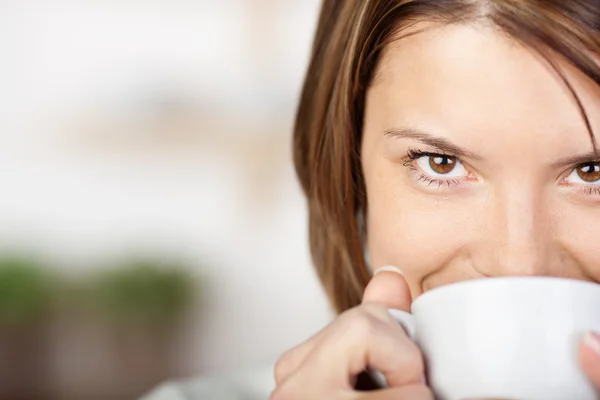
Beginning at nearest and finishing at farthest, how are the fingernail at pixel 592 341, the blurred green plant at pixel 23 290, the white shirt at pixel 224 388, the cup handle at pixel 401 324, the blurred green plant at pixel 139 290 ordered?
the fingernail at pixel 592 341 → the cup handle at pixel 401 324 → the white shirt at pixel 224 388 → the blurred green plant at pixel 23 290 → the blurred green plant at pixel 139 290

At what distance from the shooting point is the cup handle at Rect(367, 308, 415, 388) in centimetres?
78

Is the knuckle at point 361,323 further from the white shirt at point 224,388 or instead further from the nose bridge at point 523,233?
the white shirt at point 224,388

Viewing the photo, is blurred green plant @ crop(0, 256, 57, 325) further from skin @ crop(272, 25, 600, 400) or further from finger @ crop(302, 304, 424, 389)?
finger @ crop(302, 304, 424, 389)

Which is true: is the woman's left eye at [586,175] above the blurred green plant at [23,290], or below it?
above

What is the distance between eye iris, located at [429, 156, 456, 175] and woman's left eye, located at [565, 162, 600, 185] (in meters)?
0.13

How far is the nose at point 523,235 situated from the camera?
34.2 inches

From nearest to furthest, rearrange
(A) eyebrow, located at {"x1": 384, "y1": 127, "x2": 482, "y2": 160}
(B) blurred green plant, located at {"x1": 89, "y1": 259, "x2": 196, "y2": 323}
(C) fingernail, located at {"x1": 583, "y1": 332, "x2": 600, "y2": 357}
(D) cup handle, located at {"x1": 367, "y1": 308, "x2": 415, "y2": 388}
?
1. (C) fingernail, located at {"x1": 583, "y1": 332, "x2": 600, "y2": 357}
2. (D) cup handle, located at {"x1": 367, "y1": 308, "x2": 415, "y2": 388}
3. (A) eyebrow, located at {"x1": 384, "y1": 127, "x2": 482, "y2": 160}
4. (B) blurred green plant, located at {"x1": 89, "y1": 259, "x2": 196, "y2": 323}

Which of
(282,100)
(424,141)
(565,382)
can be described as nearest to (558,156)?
(424,141)

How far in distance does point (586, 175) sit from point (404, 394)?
1.17 ft

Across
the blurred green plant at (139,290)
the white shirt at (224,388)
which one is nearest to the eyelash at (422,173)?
the white shirt at (224,388)

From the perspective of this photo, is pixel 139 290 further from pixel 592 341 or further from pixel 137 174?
pixel 592 341

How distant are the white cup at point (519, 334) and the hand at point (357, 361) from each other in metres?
0.04

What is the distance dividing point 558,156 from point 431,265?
0.22 metres

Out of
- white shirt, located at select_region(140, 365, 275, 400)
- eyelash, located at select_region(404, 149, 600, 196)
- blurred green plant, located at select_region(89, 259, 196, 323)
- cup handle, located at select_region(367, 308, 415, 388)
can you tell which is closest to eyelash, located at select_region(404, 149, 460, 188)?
eyelash, located at select_region(404, 149, 600, 196)
